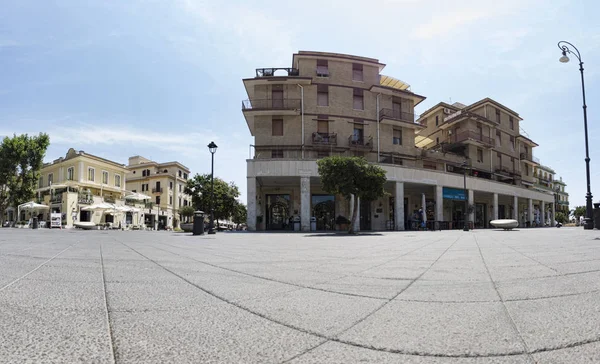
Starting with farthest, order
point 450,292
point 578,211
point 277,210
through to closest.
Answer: point 578,211 → point 277,210 → point 450,292

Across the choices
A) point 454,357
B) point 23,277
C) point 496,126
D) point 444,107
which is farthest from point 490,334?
point 496,126

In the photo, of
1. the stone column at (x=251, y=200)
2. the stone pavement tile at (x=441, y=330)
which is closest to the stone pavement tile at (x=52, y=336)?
the stone pavement tile at (x=441, y=330)

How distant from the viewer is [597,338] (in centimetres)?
208

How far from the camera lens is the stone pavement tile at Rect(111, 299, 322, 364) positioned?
6.03 feet

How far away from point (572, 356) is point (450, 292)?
5.49 ft

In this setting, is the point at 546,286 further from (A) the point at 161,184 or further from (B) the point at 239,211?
(A) the point at 161,184

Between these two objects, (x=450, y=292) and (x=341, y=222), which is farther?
(x=341, y=222)

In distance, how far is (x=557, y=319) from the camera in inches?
97.1

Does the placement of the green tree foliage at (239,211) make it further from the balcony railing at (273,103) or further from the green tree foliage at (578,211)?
the green tree foliage at (578,211)

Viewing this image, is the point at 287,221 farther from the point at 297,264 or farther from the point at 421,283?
the point at 421,283

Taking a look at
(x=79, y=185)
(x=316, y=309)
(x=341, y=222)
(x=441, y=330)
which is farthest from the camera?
(x=79, y=185)

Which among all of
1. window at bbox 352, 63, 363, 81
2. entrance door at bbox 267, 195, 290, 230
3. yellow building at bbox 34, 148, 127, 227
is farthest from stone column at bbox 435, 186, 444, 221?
yellow building at bbox 34, 148, 127, 227

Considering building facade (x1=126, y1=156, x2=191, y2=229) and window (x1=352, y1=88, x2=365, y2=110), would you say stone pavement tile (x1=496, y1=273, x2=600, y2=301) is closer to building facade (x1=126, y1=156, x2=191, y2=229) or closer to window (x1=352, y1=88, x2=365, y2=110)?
window (x1=352, y1=88, x2=365, y2=110)

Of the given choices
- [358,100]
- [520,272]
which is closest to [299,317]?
[520,272]
